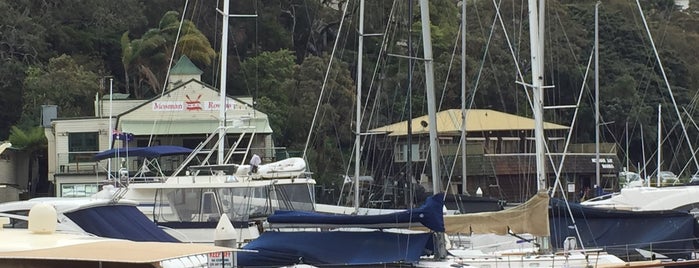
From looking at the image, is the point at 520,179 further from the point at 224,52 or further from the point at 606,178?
the point at 224,52

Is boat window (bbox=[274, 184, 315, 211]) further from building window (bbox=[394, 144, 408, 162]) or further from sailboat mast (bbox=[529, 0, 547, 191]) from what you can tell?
building window (bbox=[394, 144, 408, 162])

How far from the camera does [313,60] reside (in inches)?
2354

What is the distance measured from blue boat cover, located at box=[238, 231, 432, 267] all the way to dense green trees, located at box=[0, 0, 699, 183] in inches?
1131

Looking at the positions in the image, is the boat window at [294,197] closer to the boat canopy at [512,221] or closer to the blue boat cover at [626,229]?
the boat canopy at [512,221]

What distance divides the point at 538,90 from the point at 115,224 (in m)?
9.50

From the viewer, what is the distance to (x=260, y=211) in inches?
1029

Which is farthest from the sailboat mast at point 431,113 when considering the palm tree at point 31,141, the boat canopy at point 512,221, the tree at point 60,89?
the tree at point 60,89

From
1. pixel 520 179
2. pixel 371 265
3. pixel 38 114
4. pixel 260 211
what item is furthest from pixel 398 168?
pixel 371 265

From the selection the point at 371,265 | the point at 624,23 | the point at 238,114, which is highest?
the point at 624,23

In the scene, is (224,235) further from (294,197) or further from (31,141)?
(31,141)

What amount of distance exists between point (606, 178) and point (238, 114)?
19.6 metres

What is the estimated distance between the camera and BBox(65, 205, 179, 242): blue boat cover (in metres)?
19.3

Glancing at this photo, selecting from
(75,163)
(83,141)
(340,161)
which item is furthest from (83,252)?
(340,161)

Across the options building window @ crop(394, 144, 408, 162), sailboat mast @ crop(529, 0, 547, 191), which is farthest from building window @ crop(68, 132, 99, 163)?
sailboat mast @ crop(529, 0, 547, 191)
